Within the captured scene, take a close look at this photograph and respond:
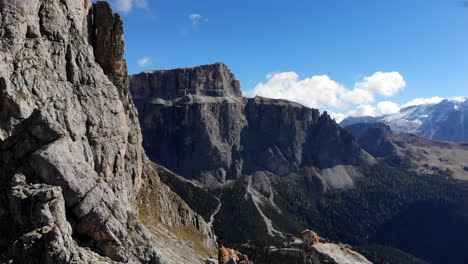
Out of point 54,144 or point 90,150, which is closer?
point 54,144

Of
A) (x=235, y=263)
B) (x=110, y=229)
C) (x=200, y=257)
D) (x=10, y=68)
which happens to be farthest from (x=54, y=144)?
(x=200, y=257)

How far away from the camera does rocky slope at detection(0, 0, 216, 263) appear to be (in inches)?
1674

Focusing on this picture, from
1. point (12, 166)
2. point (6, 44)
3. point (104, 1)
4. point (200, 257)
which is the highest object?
point (104, 1)

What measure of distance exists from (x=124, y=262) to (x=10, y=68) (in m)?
36.4

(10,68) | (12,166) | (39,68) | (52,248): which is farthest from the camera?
(39,68)

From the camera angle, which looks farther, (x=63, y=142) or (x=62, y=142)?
(x=63, y=142)

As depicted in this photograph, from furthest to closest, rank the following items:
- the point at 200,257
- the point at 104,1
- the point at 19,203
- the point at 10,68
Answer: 1. the point at 200,257
2. the point at 104,1
3. the point at 10,68
4. the point at 19,203

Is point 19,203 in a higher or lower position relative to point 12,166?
lower

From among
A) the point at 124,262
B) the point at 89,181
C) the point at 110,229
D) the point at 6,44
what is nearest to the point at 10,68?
the point at 6,44

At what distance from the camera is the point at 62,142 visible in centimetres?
5075

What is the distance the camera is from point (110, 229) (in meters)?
50.2

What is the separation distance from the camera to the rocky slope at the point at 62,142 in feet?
140

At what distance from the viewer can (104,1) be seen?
322 feet

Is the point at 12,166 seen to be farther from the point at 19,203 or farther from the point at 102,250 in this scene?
the point at 102,250
